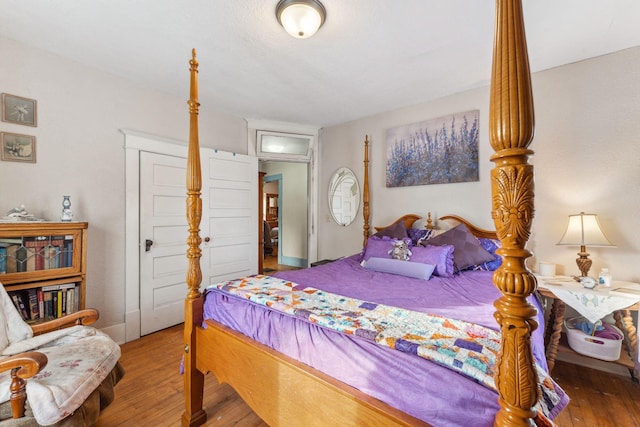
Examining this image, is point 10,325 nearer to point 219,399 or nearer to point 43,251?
point 43,251

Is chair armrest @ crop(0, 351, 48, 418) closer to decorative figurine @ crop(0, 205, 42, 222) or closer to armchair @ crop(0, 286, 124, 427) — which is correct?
armchair @ crop(0, 286, 124, 427)

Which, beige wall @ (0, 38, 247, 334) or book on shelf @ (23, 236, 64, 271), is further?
beige wall @ (0, 38, 247, 334)

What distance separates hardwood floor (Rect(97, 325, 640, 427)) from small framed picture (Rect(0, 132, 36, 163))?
71.4 inches

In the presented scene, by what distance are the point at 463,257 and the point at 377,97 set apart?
194cm

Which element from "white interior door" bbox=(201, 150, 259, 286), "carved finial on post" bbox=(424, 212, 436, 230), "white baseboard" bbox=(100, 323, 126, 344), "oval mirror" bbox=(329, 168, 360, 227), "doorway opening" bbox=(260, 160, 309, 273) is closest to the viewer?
"white baseboard" bbox=(100, 323, 126, 344)

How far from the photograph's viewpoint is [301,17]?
175 centimetres

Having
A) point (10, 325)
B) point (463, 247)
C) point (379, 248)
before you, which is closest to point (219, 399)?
point (10, 325)

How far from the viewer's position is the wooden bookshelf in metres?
1.90

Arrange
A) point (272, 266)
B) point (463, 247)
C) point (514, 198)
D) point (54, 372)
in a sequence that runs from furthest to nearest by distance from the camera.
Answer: point (272, 266) < point (463, 247) < point (54, 372) < point (514, 198)

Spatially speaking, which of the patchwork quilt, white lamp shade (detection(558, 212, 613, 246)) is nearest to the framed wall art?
white lamp shade (detection(558, 212, 613, 246))

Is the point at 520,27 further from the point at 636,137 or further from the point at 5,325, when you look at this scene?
the point at 5,325

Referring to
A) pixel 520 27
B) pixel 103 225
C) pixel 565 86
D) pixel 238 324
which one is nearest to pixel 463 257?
pixel 565 86

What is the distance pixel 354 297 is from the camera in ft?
5.44

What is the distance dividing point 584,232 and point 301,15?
2611 millimetres
